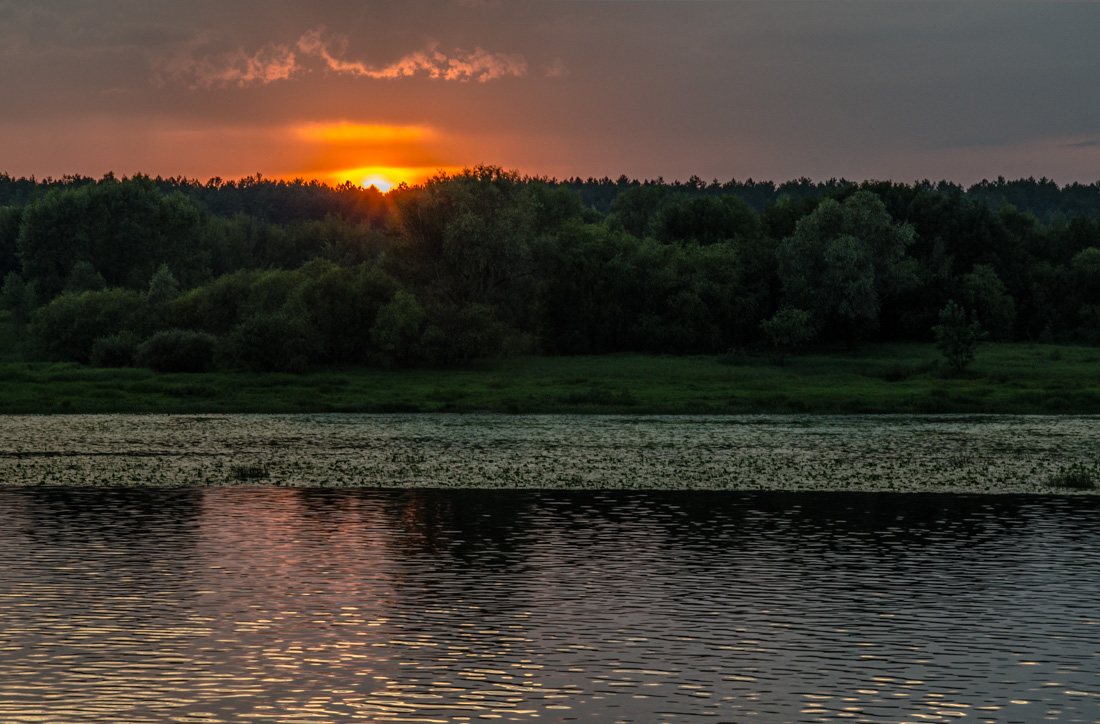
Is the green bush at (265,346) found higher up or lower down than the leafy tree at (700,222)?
lower down

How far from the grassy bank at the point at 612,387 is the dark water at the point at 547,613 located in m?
45.3

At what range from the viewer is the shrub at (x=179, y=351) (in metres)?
100

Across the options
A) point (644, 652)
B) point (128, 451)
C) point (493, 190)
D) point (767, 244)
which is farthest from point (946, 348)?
point (644, 652)

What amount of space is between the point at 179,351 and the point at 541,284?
1432 inches

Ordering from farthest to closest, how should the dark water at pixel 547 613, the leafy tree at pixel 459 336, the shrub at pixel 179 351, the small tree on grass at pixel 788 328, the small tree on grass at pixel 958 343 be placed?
the small tree on grass at pixel 788 328 < the leafy tree at pixel 459 336 < the small tree on grass at pixel 958 343 < the shrub at pixel 179 351 < the dark water at pixel 547 613

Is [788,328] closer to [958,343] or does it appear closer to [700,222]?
[958,343]

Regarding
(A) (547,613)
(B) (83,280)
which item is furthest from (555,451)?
(B) (83,280)

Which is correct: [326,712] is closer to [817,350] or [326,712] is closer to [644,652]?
[644,652]

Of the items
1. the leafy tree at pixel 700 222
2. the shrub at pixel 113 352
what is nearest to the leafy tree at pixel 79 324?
the shrub at pixel 113 352

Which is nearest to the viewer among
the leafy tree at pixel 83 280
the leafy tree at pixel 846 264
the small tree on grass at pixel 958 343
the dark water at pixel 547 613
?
the dark water at pixel 547 613

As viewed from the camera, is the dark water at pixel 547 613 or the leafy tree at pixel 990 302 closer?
the dark water at pixel 547 613

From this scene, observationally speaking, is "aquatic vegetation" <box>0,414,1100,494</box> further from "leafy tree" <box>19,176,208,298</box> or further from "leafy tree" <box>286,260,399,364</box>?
"leafy tree" <box>19,176,208,298</box>

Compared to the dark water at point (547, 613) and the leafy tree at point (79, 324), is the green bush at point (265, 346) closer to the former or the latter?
the leafy tree at point (79, 324)

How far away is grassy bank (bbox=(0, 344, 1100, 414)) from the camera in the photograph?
3169 inches
